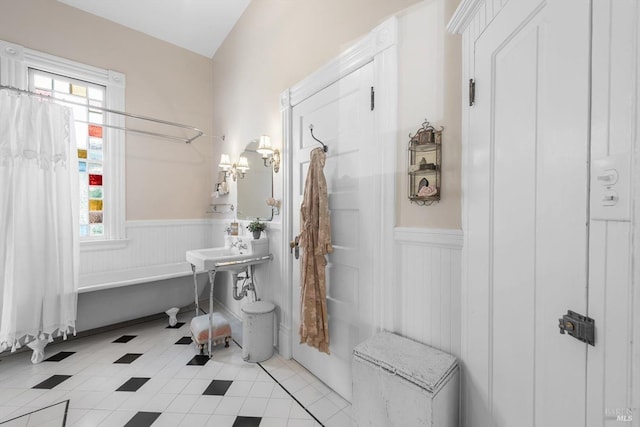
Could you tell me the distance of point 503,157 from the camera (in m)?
0.90

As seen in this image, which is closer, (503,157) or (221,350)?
(503,157)

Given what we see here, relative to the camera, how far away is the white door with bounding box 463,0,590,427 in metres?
0.64

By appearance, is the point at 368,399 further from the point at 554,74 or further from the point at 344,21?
the point at 344,21

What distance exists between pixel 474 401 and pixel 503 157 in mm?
982

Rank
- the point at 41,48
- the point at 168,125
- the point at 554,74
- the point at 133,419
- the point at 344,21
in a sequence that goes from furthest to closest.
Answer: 1. the point at 168,125
2. the point at 41,48
3. the point at 344,21
4. the point at 133,419
5. the point at 554,74

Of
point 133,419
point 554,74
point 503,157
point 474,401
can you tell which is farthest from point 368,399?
point 133,419

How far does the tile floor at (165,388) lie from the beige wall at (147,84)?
1636mm

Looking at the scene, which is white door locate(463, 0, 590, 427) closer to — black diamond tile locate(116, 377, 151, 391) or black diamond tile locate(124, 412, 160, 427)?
black diamond tile locate(124, 412, 160, 427)

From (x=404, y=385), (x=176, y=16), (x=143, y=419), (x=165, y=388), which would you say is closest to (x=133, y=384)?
(x=165, y=388)

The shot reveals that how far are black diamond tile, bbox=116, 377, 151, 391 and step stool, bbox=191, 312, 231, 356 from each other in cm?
45

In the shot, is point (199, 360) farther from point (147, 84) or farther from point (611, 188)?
point (147, 84)

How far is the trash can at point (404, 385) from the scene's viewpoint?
3.32 ft

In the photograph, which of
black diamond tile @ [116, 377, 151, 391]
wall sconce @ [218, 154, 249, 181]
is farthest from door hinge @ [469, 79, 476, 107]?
black diamond tile @ [116, 377, 151, 391]

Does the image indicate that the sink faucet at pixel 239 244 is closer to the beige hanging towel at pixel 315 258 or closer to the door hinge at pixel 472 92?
the beige hanging towel at pixel 315 258
